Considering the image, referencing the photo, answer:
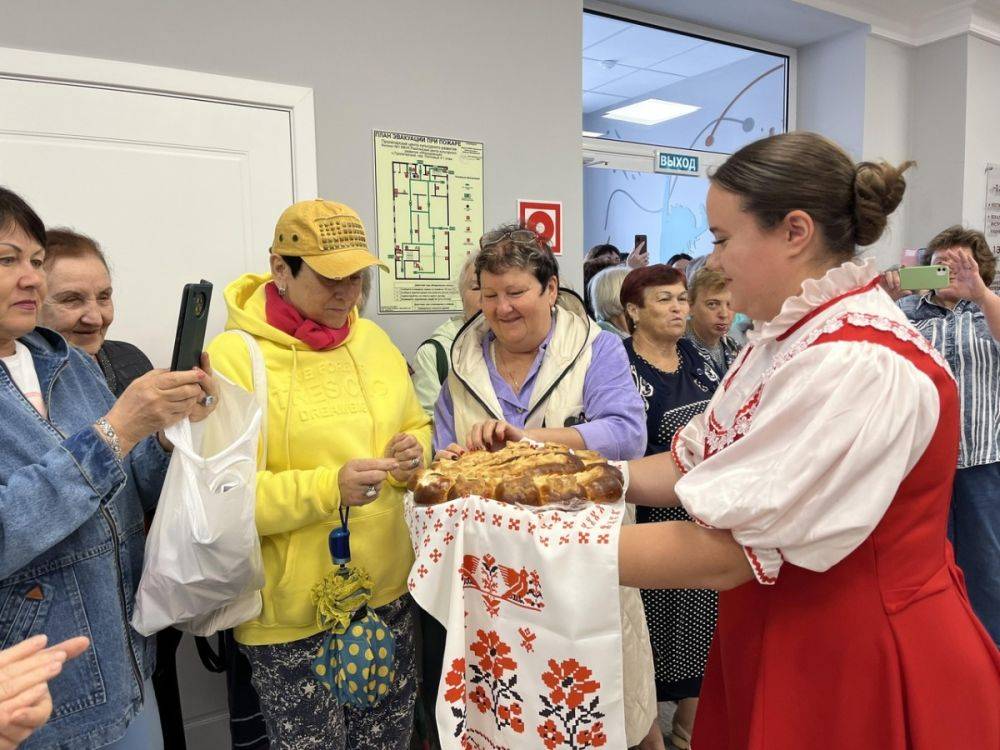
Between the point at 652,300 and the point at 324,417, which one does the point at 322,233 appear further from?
the point at 652,300

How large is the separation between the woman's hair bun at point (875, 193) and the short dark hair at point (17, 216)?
142 centimetres

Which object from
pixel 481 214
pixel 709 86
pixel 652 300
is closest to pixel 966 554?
pixel 652 300

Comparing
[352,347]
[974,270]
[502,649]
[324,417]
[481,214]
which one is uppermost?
[481,214]

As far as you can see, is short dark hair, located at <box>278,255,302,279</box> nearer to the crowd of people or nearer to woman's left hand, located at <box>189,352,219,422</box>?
the crowd of people

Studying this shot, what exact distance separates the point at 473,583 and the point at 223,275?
1.70 meters

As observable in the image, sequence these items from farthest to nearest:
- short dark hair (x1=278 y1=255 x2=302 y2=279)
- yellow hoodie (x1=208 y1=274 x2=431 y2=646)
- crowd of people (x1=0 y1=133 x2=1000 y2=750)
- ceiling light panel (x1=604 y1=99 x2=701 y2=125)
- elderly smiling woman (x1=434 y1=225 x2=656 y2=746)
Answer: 1. ceiling light panel (x1=604 y1=99 x2=701 y2=125)
2. elderly smiling woman (x1=434 y1=225 x2=656 y2=746)
3. short dark hair (x1=278 y1=255 x2=302 y2=279)
4. yellow hoodie (x1=208 y1=274 x2=431 y2=646)
5. crowd of people (x1=0 y1=133 x2=1000 y2=750)

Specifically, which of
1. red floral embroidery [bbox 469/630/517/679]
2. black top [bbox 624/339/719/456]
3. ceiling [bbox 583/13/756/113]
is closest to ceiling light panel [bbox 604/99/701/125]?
ceiling [bbox 583/13/756/113]

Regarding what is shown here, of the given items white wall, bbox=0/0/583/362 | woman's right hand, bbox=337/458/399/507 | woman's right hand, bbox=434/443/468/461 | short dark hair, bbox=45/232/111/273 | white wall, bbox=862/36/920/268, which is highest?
white wall, bbox=862/36/920/268

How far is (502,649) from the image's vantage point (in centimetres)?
115

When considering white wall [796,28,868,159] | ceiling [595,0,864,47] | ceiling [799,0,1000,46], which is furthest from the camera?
white wall [796,28,868,159]

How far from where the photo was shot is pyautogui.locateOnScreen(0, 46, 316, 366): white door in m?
2.09

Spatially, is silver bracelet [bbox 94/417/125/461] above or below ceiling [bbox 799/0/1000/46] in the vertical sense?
below

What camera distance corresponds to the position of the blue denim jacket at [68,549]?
3.65 feet

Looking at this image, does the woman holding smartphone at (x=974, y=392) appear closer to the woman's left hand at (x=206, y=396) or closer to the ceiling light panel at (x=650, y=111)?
the woman's left hand at (x=206, y=396)
